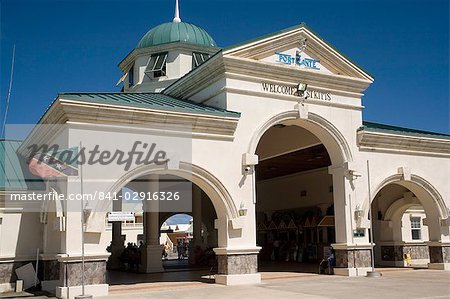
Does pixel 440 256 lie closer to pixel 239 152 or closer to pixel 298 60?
pixel 298 60

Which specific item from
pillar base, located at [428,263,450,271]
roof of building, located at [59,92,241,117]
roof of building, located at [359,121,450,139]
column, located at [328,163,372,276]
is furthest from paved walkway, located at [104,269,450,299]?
roof of building, located at [359,121,450,139]

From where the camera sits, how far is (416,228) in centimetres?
2989

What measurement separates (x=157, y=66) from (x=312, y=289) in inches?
658

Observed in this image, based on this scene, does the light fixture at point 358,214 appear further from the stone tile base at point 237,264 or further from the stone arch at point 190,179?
the stone arch at point 190,179

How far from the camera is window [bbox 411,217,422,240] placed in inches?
1169

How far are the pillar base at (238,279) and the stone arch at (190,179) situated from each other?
2.09 m

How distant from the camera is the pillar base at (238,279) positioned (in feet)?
60.3

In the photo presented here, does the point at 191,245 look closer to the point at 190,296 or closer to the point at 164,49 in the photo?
the point at 164,49

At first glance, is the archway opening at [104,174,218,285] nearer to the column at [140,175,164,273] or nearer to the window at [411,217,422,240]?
the column at [140,175,164,273]

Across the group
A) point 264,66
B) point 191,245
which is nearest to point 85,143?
point 264,66

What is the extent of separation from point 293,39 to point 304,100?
8.46 ft

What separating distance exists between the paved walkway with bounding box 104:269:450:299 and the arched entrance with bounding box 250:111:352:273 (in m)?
2.97

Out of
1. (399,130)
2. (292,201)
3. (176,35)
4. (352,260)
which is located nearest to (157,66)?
(176,35)

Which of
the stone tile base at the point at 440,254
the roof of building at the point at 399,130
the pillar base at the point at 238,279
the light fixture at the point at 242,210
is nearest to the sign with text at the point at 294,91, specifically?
the roof of building at the point at 399,130
